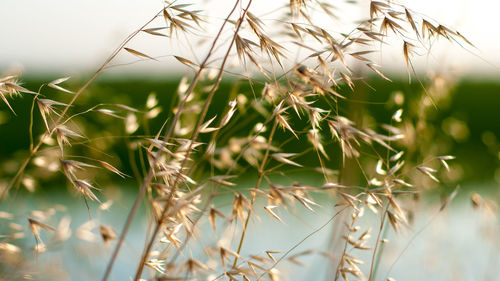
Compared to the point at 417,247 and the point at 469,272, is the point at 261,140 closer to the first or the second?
the point at 469,272

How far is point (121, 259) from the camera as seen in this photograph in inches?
141

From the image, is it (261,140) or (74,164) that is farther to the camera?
(261,140)

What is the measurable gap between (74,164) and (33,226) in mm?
269

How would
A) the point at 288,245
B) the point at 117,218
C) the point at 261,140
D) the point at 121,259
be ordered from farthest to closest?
the point at 117,218, the point at 288,245, the point at 121,259, the point at 261,140

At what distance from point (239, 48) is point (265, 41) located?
7 cm

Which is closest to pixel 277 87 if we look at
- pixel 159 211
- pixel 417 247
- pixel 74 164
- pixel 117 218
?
pixel 159 211

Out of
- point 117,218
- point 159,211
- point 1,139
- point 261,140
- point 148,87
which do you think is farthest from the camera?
point 148,87

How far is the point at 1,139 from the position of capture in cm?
853

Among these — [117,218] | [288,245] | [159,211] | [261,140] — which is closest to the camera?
[159,211]

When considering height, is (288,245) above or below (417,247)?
below

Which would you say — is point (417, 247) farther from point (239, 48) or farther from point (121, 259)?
point (239, 48)

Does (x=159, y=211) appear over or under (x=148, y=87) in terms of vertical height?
under

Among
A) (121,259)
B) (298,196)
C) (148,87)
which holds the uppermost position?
(148,87)

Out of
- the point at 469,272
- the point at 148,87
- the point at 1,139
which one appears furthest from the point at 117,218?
the point at 148,87
